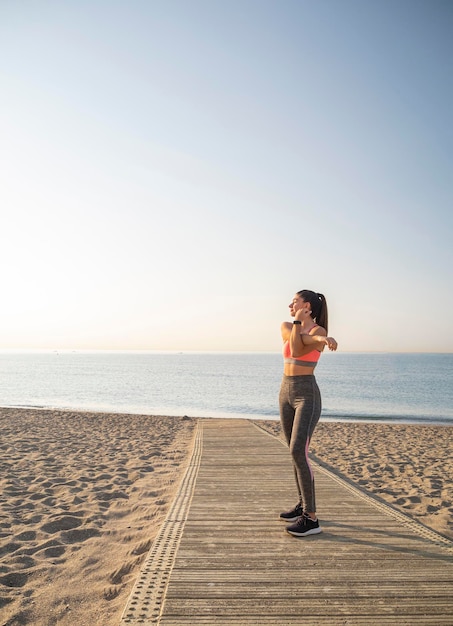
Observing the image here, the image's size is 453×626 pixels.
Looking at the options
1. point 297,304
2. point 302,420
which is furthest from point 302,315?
point 302,420

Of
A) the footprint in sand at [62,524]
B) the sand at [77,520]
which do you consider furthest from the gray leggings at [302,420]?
the footprint in sand at [62,524]

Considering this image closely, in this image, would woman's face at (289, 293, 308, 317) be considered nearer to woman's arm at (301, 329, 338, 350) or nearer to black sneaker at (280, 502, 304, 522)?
woman's arm at (301, 329, 338, 350)

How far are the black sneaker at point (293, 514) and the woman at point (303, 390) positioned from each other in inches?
10.8

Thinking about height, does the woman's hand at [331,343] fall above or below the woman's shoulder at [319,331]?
below

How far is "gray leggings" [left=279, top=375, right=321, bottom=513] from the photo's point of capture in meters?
3.88

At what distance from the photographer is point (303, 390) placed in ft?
12.9

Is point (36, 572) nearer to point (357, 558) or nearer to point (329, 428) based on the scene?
point (357, 558)

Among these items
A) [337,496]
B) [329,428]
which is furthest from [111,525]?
[329,428]

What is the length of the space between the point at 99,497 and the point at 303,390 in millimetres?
4294

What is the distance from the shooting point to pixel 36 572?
3.81 m

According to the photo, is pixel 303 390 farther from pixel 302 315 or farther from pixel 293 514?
pixel 293 514

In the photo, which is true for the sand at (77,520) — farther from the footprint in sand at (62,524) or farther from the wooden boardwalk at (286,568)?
the wooden boardwalk at (286,568)

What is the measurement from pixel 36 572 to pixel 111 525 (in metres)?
1.45

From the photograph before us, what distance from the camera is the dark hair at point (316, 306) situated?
409 cm
